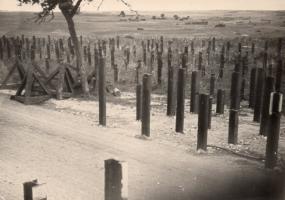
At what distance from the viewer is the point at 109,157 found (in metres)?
6.74

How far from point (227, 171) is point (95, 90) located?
7792 mm

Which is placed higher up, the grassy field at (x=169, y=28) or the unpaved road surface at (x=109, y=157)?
the grassy field at (x=169, y=28)

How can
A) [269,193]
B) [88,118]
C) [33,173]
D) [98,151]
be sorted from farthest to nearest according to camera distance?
[88,118], [98,151], [33,173], [269,193]

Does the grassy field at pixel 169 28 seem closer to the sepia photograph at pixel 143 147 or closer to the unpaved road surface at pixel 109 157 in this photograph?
the sepia photograph at pixel 143 147

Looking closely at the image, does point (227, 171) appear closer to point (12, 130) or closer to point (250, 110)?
point (12, 130)

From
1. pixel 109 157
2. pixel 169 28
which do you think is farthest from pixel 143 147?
pixel 169 28

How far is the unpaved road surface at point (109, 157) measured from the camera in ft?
A: 18.3

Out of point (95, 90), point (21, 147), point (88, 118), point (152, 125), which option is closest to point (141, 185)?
point (21, 147)

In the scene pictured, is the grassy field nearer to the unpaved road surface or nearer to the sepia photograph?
the sepia photograph

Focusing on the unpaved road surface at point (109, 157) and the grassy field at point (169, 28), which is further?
the grassy field at point (169, 28)

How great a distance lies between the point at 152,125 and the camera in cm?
934

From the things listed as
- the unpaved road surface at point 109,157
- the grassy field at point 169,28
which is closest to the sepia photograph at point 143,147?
the unpaved road surface at point 109,157

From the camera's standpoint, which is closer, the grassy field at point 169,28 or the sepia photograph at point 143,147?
the sepia photograph at point 143,147

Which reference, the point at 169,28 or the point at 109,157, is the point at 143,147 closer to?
Answer: the point at 109,157
